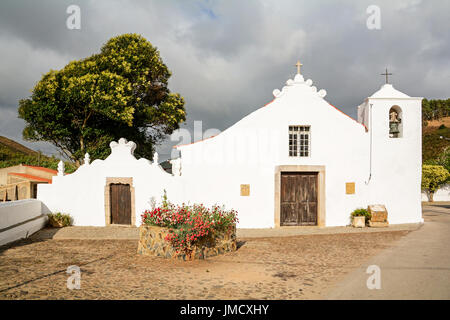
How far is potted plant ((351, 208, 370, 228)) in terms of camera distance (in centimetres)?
1341

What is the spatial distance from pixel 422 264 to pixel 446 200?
2992 cm

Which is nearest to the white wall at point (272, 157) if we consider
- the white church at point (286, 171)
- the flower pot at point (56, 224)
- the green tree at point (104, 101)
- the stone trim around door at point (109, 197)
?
the white church at point (286, 171)

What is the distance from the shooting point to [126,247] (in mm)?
9969

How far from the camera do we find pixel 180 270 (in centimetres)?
733

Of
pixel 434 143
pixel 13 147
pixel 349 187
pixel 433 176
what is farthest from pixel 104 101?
pixel 434 143

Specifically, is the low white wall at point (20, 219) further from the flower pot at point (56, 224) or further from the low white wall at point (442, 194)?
the low white wall at point (442, 194)

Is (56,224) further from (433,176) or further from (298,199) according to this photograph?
(433,176)

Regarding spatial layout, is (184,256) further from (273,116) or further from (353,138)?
(353,138)

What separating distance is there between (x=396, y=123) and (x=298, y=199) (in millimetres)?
5215

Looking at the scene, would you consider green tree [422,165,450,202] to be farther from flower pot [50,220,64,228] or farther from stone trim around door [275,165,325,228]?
flower pot [50,220,64,228]

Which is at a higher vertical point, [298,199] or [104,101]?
[104,101]

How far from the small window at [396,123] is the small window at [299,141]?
360 centimetres

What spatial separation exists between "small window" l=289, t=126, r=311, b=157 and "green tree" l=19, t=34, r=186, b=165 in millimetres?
9732
